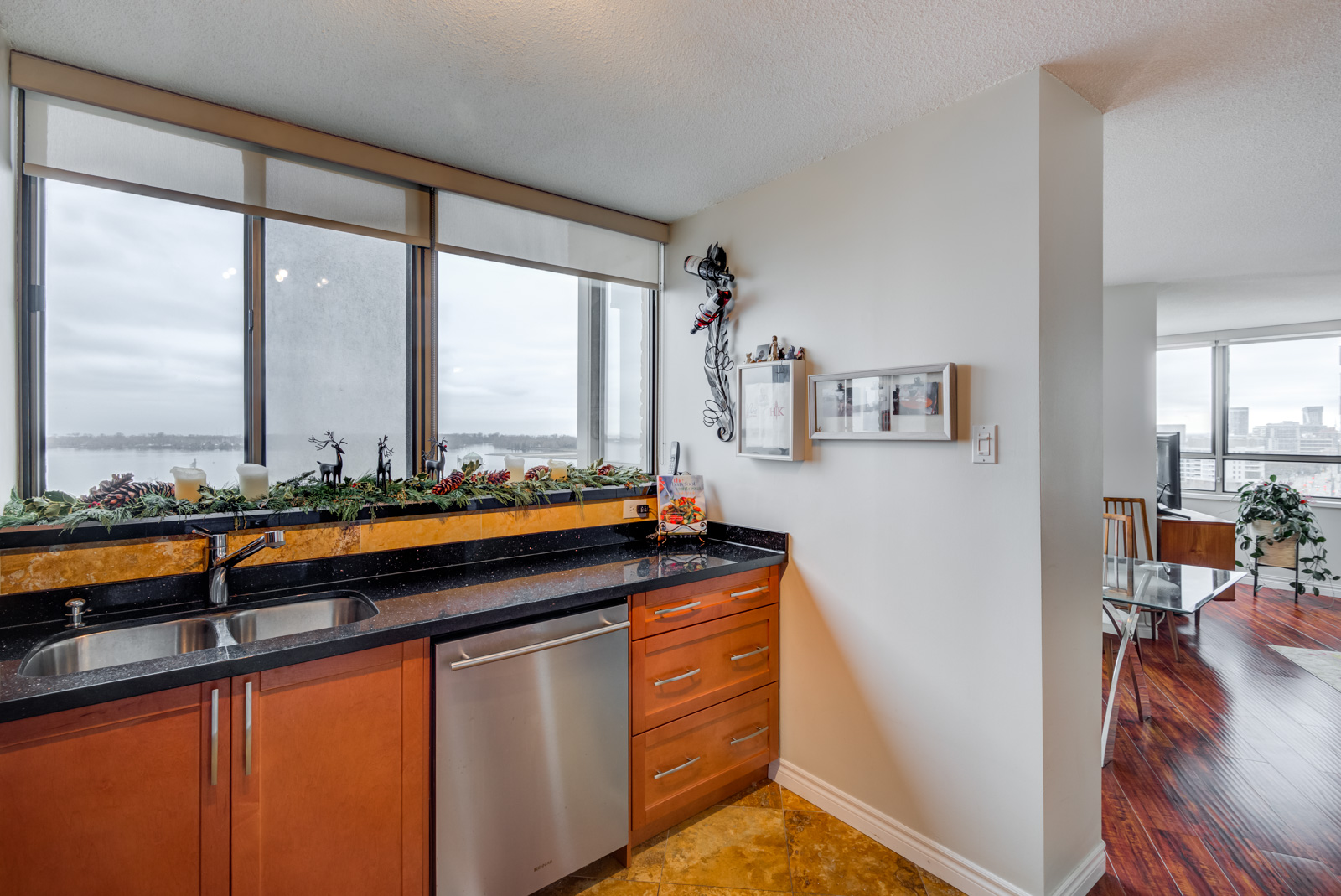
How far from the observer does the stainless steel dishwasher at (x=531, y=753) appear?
1.67 m

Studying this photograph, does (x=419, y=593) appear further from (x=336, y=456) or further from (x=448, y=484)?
(x=336, y=456)

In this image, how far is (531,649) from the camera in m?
1.79

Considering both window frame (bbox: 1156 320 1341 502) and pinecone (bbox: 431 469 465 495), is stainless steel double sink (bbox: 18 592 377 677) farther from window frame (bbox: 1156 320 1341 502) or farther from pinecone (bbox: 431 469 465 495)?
window frame (bbox: 1156 320 1341 502)

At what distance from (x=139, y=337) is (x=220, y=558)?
2.68ft

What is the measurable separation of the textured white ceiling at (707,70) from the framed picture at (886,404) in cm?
86

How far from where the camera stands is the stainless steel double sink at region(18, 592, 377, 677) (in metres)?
1.51

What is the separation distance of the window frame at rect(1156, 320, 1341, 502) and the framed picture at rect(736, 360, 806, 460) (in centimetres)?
526

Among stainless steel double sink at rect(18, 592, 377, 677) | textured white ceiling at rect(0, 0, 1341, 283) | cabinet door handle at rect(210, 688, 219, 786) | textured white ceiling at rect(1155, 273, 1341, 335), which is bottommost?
→ cabinet door handle at rect(210, 688, 219, 786)

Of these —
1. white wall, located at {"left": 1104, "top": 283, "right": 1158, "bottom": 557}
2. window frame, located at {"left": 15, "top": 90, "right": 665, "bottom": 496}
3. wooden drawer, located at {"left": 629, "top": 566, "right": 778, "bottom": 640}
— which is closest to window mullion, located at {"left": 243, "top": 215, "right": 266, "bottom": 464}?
window frame, located at {"left": 15, "top": 90, "right": 665, "bottom": 496}

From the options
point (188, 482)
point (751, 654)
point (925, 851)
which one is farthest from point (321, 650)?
point (925, 851)

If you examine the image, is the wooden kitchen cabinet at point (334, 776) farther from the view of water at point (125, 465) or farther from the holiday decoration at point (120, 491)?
the view of water at point (125, 465)

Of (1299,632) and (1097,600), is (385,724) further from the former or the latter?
(1299,632)

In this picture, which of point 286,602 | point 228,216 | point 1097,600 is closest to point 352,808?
point 286,602

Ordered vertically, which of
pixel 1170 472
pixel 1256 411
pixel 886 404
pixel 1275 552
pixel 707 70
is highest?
pixel 707 70
